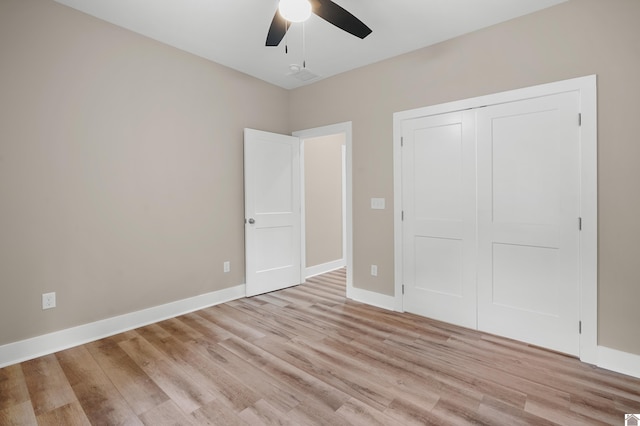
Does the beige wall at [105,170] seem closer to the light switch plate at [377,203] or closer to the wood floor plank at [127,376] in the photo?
the wood floor plank at [127,376]

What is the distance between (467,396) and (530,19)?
2896 mm

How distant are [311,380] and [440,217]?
1914mm

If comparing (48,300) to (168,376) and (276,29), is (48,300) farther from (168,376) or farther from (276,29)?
(276,29)

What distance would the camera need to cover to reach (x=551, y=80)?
2484mm

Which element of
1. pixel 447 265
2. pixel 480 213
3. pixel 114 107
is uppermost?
pixel 114 107

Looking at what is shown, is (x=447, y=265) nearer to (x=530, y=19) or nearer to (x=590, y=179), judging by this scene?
(x=590, y=179)

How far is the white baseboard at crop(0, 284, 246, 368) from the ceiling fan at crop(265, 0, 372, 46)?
272cm

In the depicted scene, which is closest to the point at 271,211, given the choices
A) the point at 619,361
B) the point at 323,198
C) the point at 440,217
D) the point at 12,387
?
the point at 323,198

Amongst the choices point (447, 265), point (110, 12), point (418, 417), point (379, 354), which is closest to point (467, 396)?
point (418, 417)

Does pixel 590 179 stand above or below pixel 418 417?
above

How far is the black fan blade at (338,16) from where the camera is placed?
191cm

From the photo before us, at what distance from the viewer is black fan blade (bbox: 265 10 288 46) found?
6.70 ft

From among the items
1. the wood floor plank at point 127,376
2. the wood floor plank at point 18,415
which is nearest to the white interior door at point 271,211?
the wood floor plank at point 127,376

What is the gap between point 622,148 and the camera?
2.22 meters
